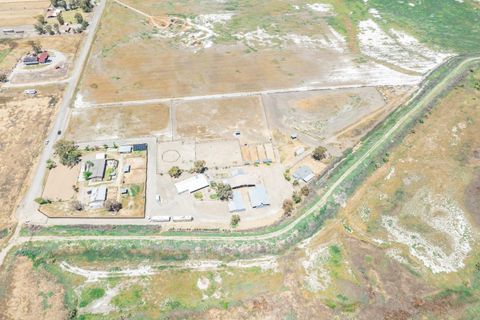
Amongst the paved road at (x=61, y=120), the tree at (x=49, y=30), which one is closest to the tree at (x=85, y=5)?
the paved road at (x=61, y=120)

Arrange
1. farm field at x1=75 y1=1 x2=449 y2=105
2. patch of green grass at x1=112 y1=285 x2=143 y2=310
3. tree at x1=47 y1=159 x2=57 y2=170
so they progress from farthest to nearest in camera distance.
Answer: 1. farm field at x1=75 y1=1 x2=449 y2=105
2. tree at x1=47 y1=159 x2=57 y2=170
3. patch of green grass at x1=112 y1=285 x2=143 y2=310

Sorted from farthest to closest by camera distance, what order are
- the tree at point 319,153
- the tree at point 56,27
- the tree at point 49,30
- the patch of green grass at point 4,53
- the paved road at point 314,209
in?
the tree at point 56,27 < the tree at point 49,30 < the patch of green grass at point 4,53 < the tree at point 319,153 < the paved road at point 314,209

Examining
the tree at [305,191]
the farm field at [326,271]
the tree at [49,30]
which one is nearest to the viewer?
the farm field at [326,271]

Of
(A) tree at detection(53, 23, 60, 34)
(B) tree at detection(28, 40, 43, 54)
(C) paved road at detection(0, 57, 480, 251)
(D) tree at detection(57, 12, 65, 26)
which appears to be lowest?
(C) paved road at detection(0, 57, 480, 251)

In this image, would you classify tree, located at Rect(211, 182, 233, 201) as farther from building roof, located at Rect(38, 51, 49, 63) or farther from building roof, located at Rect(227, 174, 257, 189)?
building roof, located at Rect(38, 51, 49, 63)

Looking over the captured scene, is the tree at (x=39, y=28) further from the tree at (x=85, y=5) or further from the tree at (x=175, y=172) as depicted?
the tree at (x=175, y=172)

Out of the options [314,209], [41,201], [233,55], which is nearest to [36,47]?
[233,55]

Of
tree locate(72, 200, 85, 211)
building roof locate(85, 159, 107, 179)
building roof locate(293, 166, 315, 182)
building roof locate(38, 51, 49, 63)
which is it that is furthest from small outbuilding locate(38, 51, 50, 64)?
building roof locate(293, 166, 315, 182)
